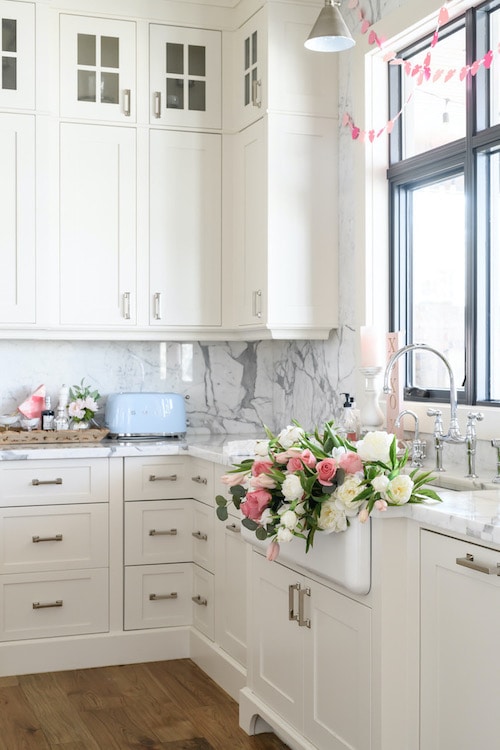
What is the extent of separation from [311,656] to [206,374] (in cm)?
207

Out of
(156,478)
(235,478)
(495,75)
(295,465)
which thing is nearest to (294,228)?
(495,75)

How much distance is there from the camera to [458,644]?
2.07 m

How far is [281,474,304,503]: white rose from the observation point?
234cm

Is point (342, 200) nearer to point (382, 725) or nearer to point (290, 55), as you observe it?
point (290, 55)

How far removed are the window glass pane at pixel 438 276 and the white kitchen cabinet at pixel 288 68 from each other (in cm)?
Result: 61

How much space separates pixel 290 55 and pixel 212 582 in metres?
2.11

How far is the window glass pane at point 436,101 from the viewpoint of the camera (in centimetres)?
322

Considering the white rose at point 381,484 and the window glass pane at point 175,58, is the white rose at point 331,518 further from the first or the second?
the window glass pane at point 175,58

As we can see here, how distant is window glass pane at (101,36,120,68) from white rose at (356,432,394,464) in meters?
2.38

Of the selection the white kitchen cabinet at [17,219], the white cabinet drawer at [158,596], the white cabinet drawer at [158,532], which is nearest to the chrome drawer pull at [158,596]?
the white cabinet drawer at [158,596]

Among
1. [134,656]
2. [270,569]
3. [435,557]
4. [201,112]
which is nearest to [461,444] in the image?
[270,569]

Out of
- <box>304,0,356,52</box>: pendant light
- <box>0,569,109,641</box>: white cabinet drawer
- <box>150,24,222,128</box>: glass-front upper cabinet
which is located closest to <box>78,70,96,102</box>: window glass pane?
<box>150,24,222,128</box>: glass-front upper cabinet

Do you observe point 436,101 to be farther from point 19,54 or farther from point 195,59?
point 19,54

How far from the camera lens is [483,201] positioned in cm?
309
